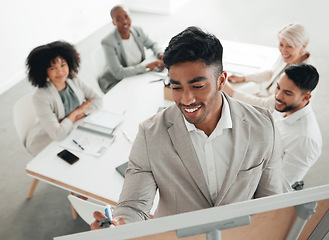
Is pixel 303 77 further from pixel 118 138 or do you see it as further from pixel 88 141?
pixel 88 141

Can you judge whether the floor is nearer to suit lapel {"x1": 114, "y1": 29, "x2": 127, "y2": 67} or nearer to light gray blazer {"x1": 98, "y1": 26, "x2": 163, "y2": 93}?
light gray blazer {"x1": 98, "y1": 26, "x2": 163, "y2": 93}

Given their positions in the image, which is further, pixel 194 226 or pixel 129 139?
pixel 129 139

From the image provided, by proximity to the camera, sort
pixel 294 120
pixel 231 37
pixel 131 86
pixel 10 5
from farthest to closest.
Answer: pixel 231 37 → pixel 10 5 → pixel 131 86 → pixel 294 120

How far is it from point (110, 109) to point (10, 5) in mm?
2665

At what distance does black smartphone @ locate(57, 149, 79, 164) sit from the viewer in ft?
6.73

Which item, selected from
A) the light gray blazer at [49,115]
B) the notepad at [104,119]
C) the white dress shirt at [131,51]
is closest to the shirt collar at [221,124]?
the notepad at [104,119]

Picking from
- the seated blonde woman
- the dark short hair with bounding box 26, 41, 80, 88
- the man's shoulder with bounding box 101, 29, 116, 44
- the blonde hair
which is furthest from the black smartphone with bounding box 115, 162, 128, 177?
the blonde hair

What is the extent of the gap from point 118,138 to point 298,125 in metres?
1.21

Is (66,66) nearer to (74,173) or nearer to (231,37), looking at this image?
(74,173)

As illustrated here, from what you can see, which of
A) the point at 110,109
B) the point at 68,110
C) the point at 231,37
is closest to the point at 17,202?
the point at 68,110

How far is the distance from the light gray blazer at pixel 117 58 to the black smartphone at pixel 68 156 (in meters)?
1.07

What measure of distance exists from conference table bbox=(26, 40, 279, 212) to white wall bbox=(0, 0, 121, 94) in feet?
7.62

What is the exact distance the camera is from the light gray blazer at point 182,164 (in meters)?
1.20

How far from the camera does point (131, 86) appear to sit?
2.75 m
